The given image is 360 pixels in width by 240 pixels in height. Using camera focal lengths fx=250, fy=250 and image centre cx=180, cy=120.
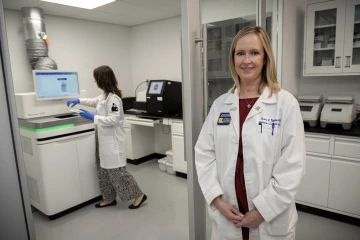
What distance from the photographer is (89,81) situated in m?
3.97

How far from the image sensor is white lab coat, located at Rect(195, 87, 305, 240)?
1016 millimetres

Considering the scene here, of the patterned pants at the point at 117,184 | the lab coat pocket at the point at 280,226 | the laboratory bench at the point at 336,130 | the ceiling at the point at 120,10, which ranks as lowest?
the patterned pants at the point at 117,184

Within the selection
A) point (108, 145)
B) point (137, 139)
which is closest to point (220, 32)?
point (108, 145)

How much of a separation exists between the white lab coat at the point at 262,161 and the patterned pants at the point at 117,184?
1554 mm

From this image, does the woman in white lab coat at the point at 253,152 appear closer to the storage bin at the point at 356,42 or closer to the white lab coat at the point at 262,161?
the white lab coat at the point at 262,161

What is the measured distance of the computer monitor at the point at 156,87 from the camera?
11.1 feet

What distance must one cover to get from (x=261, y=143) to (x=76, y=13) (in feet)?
11.0

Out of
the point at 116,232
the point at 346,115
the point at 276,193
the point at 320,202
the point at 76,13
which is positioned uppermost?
the point at 76,13

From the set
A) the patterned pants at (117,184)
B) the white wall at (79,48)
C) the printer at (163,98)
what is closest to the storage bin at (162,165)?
the printer at (163,98)

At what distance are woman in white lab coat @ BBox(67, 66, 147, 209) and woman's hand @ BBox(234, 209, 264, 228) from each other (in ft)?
5.39

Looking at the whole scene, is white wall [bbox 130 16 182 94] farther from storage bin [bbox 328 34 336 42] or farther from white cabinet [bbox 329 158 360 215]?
white cabinet [bbox 329 158 360 215]

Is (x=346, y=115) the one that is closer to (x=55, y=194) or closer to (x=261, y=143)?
(x=261, y=143)

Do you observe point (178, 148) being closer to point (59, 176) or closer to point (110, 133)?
point (110, 133)

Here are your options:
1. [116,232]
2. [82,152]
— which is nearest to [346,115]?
[116,232]
